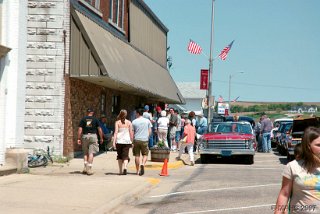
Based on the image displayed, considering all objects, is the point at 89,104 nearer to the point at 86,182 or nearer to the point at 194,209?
the point at 86,182

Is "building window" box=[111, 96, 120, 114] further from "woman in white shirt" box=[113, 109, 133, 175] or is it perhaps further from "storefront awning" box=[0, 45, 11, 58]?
"storefront awning" box=[0, 45, 11, 58]

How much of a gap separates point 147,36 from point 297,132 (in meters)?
13.7

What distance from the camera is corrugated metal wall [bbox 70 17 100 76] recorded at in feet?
62.0

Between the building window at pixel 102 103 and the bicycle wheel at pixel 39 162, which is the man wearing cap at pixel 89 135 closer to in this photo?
the bicycle wheel at pixel 39 162

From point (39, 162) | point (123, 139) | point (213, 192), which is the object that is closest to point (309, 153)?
point (213, 192)

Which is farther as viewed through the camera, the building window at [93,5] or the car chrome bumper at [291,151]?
the car chrome bumper at [291,151]

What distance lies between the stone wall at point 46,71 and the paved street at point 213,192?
422 cm

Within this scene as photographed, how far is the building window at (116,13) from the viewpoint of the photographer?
25808 mm

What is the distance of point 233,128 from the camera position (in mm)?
22547

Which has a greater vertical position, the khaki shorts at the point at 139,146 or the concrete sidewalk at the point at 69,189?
the khaki shorts at the point at 139,146

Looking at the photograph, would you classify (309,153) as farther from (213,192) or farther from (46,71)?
(46,71)

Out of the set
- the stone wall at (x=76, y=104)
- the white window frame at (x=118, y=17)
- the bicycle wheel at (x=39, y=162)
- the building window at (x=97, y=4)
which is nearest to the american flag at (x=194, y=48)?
the white window frame at (x=118, y=17)

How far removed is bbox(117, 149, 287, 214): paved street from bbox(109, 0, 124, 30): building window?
951 cm

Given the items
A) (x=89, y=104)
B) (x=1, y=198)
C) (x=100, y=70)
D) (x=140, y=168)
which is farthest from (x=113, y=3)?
(x=1, y=198)
